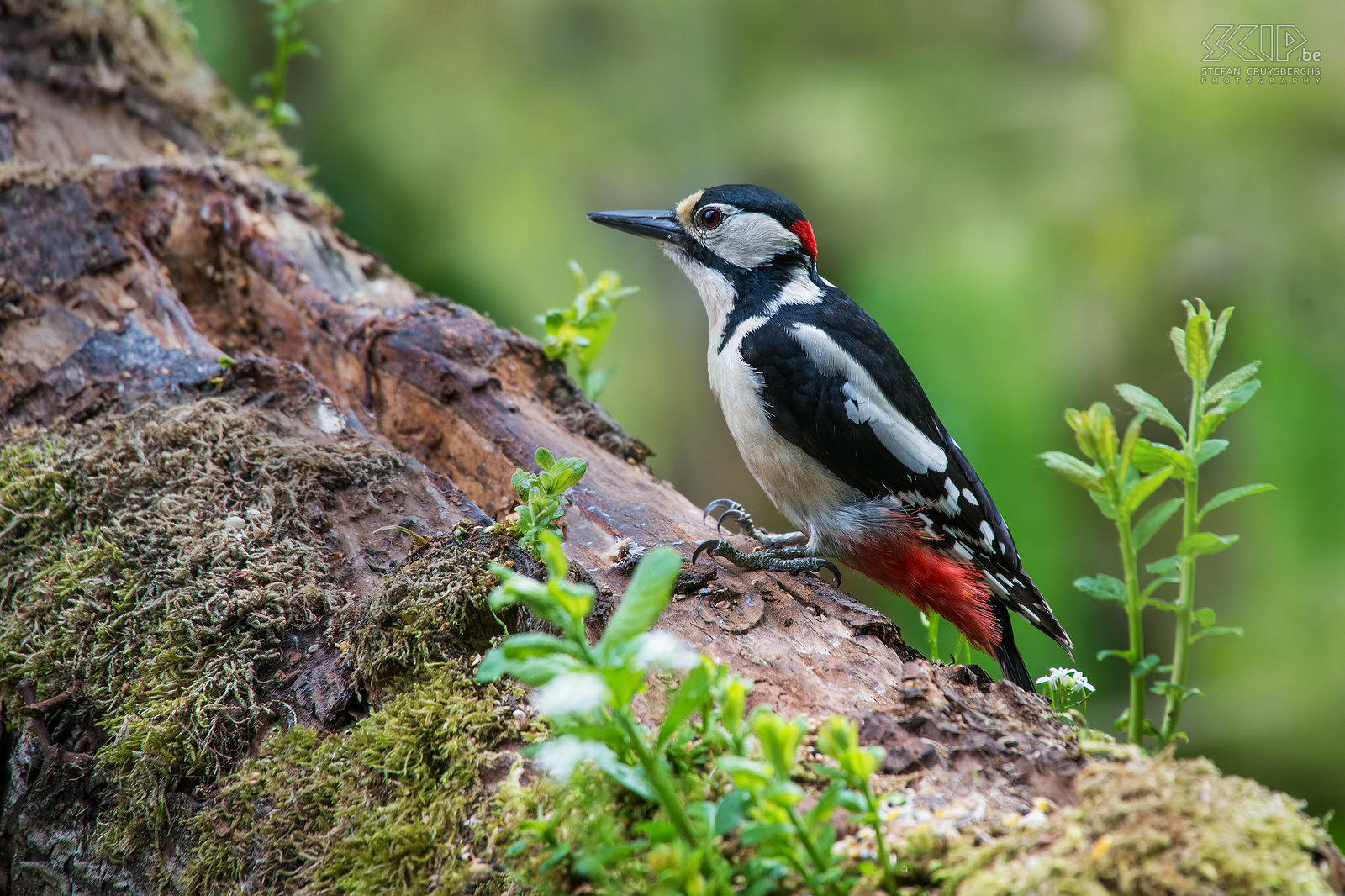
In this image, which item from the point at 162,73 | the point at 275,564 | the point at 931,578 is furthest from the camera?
the point at 162,73

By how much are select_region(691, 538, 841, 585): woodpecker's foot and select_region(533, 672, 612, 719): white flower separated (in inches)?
37.6

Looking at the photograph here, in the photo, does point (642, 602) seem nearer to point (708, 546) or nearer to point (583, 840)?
point (583, 840)

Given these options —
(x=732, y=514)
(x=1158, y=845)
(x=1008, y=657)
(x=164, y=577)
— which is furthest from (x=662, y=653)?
(x=1008, y=657)

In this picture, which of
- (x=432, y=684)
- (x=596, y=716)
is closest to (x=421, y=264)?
(x=432, y=684)

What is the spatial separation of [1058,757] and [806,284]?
1.74 metres

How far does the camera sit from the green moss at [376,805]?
4.02 feet

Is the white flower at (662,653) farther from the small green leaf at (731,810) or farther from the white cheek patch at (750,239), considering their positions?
the white cheek patch at (750,239)

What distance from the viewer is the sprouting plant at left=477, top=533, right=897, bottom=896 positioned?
858 millimetres

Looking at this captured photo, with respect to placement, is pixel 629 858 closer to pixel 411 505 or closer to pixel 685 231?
pixel 411 505

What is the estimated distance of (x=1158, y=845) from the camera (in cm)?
95

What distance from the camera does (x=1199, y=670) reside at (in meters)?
4.13

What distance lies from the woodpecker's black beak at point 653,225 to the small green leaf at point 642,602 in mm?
2022

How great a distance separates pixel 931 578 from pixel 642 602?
148cm

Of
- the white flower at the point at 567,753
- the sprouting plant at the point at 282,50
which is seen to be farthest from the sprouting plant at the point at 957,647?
the sprouting plant at the point at 282,50
